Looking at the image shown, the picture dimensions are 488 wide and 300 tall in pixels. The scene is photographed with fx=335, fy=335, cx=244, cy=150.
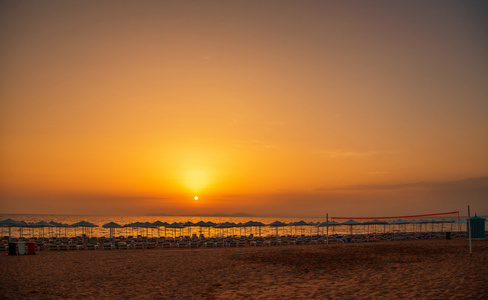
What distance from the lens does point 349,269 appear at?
12984 millimetres

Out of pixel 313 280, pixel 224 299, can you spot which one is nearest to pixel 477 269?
pixel 313 280

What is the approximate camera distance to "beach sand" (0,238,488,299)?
9266 mm

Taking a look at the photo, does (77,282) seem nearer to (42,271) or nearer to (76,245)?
(42,271)

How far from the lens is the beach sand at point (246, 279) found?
927 cm

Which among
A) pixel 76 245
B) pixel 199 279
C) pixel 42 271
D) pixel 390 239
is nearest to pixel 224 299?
Answer: pixel 199 279

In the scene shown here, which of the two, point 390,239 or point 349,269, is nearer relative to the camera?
point 349,269

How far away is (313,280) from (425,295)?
3.58m

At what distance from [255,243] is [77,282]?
1640 centimetres

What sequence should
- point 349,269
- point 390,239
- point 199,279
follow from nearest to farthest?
1. point 199,279
2. point 349,269
3. point 390,239

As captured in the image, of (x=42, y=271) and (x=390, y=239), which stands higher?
(x=42, y=271)

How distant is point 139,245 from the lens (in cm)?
2495

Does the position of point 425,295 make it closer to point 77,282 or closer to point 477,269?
point 477,269

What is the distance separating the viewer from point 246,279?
38.5ft

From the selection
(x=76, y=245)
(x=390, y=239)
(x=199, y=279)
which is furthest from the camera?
(x=390, y=239)
